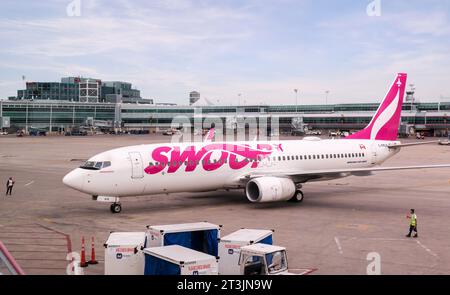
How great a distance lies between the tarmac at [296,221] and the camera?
1936 centimetres

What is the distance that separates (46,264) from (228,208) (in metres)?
14.6

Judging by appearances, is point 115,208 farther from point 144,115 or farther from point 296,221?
point 144,115

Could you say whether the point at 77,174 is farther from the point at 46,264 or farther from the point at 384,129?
the point at 384,129

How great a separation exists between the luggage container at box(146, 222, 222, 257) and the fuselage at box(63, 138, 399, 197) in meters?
10.4

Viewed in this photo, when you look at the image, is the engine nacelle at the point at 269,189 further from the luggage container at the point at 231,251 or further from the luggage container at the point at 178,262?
the luggage container at the point at 178,262

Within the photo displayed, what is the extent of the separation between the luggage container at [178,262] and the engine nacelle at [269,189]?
1540 centimetres

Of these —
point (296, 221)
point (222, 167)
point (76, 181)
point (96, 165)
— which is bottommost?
point (296, 221)

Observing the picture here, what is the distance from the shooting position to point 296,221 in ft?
89.8

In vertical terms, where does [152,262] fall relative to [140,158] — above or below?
below

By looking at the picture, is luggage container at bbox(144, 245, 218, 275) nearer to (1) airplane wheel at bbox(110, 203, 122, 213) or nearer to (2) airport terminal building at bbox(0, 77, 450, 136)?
(1) airplane wheel at bbox(110, 203, 122, 213)

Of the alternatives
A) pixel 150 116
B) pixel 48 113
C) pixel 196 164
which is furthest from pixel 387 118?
pixel 48 113

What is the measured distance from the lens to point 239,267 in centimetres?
1652

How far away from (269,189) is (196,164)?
193 inches
